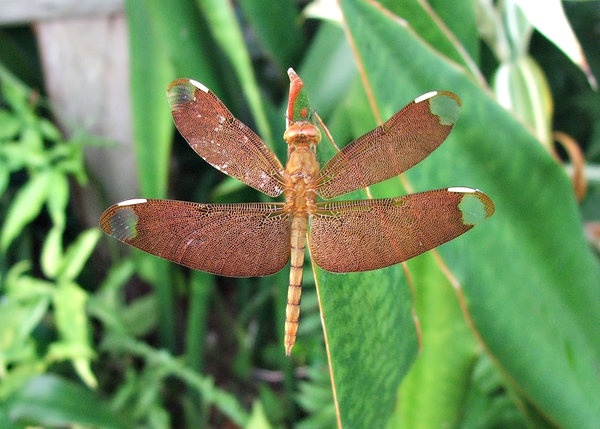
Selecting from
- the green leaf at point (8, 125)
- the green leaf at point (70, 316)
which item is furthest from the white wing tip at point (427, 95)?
the green leaf at point (8, 125)

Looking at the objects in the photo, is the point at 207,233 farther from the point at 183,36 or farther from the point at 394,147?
the point at 183,36

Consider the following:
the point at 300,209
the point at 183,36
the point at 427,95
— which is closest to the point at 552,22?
the point at 427,95

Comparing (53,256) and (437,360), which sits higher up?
(53,256)

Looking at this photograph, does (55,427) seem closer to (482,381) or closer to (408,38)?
(482,381)

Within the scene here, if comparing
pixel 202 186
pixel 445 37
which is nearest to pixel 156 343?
pixel 202 186

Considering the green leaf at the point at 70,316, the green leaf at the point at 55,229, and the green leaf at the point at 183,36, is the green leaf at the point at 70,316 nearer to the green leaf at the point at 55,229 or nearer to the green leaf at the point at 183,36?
the green leaf at the point at 55,229
